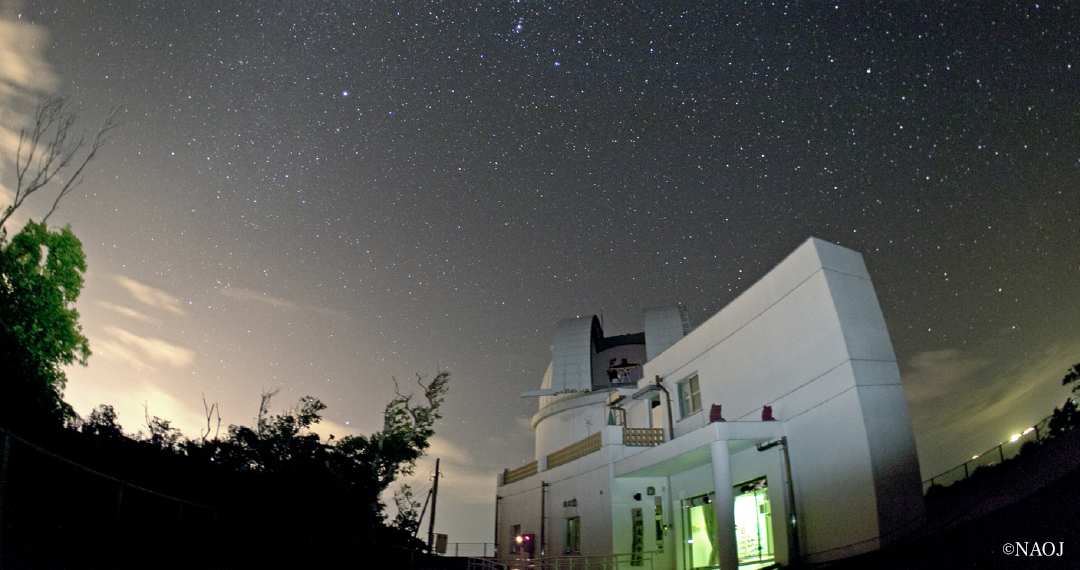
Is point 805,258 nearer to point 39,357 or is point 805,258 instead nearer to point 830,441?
point 830,441

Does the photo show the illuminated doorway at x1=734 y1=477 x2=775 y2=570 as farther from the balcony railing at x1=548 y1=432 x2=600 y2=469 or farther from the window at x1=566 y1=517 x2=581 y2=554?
the window at x1=566 y1=517 x2=581 y2=554

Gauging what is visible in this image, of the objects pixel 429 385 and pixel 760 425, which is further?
pixel 429 385

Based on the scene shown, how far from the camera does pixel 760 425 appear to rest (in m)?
12.9

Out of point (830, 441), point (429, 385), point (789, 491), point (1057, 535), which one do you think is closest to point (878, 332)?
point (830, 441)

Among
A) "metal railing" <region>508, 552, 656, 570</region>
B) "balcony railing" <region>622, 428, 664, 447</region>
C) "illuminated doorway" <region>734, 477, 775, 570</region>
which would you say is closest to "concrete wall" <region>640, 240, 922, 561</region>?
"illuminated doorway" <region>734, 477, 775, 570</region>

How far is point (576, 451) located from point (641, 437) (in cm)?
310

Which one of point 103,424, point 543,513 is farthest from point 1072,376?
point 103,424

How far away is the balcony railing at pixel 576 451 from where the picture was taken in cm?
1899

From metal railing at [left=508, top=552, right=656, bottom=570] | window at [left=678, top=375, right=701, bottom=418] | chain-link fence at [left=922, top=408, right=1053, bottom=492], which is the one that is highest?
window at [left=678, top=375, right=701, bottom=418]

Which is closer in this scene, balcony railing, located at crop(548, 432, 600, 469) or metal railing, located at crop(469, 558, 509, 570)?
balcony railing, located at crop(548, 432, 600, 469)

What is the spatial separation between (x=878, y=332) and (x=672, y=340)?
10505 millimetres

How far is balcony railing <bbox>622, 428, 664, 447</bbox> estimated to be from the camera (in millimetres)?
17609

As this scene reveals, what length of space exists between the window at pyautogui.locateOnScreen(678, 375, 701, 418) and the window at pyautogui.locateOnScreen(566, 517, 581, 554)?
209 inches

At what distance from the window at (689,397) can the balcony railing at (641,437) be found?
0.95 meters
